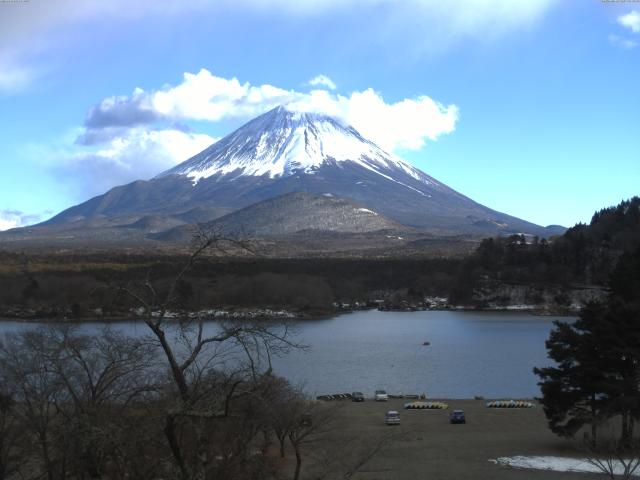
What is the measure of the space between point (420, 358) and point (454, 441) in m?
18.5

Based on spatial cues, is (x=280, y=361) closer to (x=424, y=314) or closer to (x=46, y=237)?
(x=424, y=314)

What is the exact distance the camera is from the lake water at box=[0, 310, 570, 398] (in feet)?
94.9

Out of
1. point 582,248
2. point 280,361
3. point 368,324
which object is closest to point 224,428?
point 280,361

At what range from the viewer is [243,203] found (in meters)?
177

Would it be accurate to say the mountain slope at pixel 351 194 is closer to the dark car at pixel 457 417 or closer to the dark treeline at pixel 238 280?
the dark treeline at pixel 238 280

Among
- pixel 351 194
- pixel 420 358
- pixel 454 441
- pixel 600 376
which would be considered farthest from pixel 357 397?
pixel 351 194

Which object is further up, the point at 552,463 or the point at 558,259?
the point at 558,259

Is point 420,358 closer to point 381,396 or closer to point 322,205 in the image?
point 381,396

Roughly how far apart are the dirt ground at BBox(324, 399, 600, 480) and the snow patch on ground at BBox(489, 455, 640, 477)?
30cm

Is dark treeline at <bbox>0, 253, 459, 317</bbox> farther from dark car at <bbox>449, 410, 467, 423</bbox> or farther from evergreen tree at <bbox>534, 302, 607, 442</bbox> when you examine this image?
evergreen tree at <bbox>534, 302, 607, 442</bbox>

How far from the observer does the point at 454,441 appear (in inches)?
727

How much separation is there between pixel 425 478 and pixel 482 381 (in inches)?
643

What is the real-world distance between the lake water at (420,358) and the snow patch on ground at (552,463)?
16.4 ft

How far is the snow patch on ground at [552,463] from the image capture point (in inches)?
580
